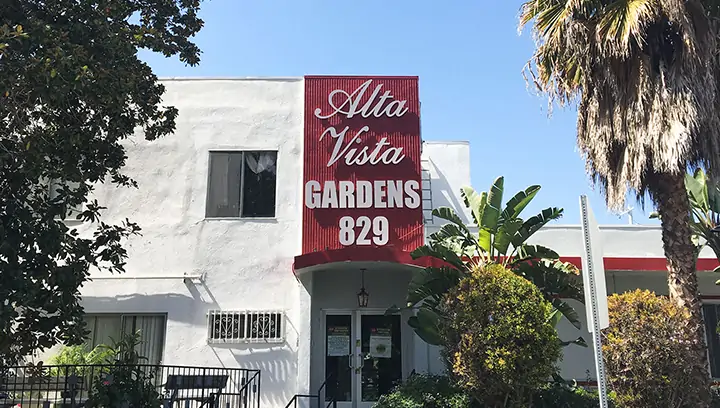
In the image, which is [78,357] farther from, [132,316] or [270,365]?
[270,365]

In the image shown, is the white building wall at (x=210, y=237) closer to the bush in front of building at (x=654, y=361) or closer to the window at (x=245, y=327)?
the window at (x=245, y=327)

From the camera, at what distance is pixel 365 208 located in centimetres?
1338

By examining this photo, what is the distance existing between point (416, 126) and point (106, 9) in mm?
7651

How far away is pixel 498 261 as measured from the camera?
11.5 metres

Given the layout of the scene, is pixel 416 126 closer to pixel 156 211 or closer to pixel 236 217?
pixel 236 217

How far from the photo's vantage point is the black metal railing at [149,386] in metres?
9.12

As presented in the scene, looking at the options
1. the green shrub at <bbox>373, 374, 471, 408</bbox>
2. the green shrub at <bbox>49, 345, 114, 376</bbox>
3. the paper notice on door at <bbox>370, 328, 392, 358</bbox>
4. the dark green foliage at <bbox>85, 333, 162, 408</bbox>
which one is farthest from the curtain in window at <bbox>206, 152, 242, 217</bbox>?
the green shrub at <bbox>373, 374, 471, 408</bbox>

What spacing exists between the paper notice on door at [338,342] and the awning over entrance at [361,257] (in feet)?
8.04

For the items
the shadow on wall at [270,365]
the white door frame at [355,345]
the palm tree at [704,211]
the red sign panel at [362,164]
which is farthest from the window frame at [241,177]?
the palm tree at [704,211]

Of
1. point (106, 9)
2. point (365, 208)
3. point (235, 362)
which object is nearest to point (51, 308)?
point (106, 9)

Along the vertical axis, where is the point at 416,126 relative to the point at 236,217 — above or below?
above

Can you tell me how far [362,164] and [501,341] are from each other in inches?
215

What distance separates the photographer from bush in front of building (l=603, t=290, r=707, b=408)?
8953 millimetres

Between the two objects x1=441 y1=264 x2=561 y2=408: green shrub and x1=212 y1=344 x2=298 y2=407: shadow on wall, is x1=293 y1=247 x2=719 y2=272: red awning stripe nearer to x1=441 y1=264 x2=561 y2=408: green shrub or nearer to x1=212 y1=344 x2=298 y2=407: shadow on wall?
x1=441 y1=264 x2=561 y2=408: green shrub
